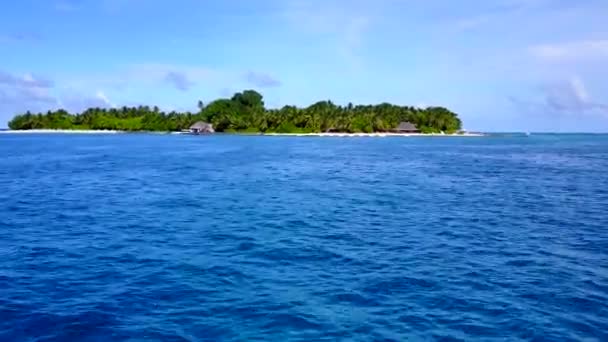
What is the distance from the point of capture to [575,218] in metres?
30.7

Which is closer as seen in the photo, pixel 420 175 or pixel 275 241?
pixel 275 241

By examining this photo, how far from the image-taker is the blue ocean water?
14.2 meters

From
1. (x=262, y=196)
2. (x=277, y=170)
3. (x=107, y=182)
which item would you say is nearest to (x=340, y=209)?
(x=262, y=196)

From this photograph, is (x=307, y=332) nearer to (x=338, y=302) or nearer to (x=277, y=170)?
(x=338, y=302)

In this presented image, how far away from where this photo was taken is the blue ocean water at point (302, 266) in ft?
46.6

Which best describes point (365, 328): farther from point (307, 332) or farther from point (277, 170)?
point (277, 170)

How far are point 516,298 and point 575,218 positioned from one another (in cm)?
1677

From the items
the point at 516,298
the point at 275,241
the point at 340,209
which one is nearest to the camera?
the point at 516,298

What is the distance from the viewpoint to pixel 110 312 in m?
15.0

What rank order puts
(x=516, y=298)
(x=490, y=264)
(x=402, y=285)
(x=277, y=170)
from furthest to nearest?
1. (x=277, y=170)
2. (x=490, y=264)
3. (x=402, y=285)
4. (x=516, y=298)

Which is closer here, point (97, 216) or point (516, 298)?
point (516, 298)

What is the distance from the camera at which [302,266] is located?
2005cm

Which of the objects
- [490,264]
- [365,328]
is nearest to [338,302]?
[365,328]

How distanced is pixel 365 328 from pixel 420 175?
45.4m
